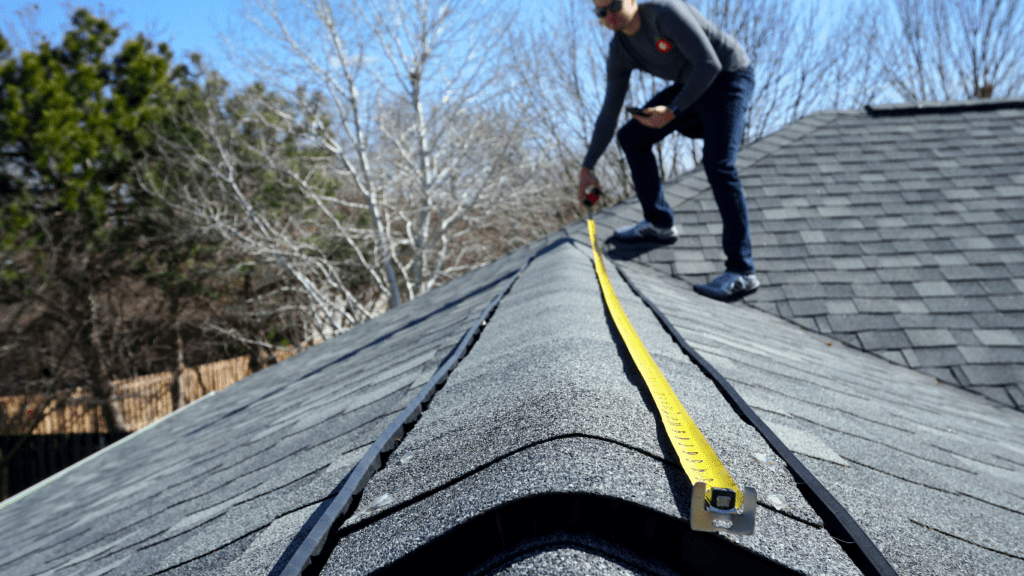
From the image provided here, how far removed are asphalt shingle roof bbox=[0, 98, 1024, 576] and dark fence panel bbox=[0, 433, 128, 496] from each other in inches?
595

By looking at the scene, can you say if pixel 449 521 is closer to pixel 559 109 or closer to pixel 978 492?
pixel 978 492

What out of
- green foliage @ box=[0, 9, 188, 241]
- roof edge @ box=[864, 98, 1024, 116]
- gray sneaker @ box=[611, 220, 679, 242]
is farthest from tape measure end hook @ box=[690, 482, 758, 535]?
green foliage @ box=[0, 9, 188, 241]

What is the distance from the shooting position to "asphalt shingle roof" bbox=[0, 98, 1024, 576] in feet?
2.33

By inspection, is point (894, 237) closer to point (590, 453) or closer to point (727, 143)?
point (727, 143)

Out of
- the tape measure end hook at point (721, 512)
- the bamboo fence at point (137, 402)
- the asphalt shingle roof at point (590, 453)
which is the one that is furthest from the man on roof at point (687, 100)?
the bamboo fence at point (137, 402)

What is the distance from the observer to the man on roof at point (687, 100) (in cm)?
318

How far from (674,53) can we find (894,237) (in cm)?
261

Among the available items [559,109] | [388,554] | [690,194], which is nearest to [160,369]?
[559,109]

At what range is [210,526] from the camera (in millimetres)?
1371

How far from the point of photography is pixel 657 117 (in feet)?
11.5

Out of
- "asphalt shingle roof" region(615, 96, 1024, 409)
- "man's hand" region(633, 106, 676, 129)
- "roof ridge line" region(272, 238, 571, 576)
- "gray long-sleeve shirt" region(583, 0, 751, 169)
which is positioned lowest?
"asphalt shingle roof" region(615, 96, 1024, 409)

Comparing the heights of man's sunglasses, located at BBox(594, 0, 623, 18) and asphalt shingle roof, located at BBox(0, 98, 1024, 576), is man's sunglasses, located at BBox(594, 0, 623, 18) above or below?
above

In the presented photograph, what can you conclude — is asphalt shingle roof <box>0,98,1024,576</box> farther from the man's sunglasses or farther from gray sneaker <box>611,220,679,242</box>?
the man's sunglasses

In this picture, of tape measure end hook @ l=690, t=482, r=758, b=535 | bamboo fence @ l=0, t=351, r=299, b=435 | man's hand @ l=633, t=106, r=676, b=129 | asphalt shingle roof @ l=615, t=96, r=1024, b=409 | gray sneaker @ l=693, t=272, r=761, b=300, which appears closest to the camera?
tape measure end hook @ l=690, t=482, r=758, b=535
